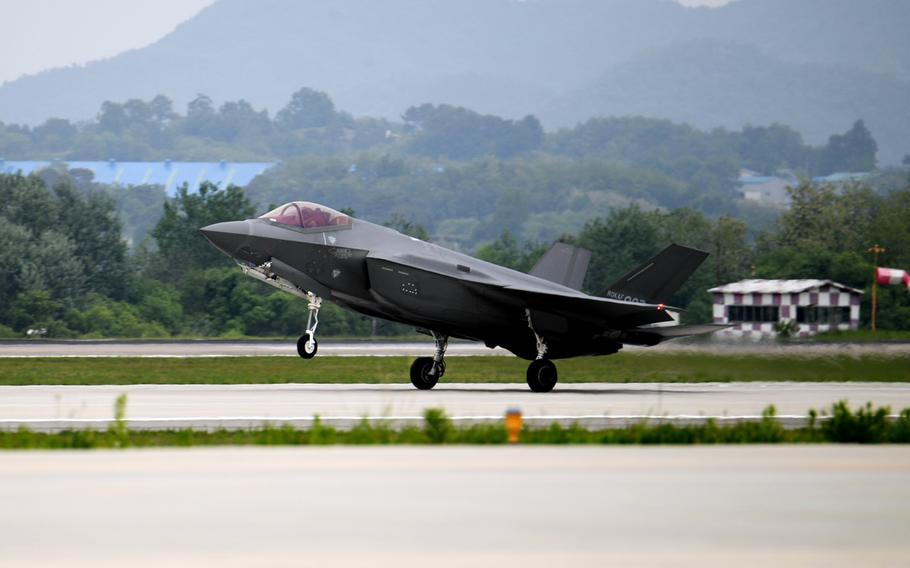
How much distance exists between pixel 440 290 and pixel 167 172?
168484mm

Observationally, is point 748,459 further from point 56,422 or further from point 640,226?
point 640,226

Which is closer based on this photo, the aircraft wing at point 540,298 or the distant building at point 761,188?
the aircraft wing at point 540,298

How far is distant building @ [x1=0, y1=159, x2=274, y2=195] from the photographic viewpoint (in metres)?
180

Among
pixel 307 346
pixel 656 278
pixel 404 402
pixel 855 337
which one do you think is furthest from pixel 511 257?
pixel 404 402

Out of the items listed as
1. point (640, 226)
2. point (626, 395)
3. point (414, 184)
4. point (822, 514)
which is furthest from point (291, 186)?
point (822, 514)

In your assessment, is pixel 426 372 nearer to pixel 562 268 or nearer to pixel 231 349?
pixel 562 268

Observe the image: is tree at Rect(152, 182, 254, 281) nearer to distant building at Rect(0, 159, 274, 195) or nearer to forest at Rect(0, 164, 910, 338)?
forest at Rect(0, 164, 910, 338)

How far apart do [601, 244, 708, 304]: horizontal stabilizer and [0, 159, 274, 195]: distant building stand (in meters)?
155

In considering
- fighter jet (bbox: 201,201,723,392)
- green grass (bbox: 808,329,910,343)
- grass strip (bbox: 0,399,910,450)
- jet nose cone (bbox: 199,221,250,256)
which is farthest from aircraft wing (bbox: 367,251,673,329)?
grass strip (bbox: 0,399,910,450)

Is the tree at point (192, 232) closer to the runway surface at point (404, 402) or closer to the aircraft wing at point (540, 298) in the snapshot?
the aircraft wing at point (540, 298)

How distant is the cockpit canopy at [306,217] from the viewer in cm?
2334

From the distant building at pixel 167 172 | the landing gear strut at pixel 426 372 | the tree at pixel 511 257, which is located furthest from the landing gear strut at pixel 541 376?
the distant building at pixel 167 172

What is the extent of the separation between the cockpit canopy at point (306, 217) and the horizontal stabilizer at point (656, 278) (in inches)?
199

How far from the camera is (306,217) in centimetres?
2345
